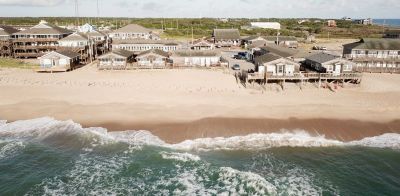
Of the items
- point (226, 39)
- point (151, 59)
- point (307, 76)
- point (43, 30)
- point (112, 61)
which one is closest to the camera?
point (307, 76)

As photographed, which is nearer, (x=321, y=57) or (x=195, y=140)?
(x=195, y=140)

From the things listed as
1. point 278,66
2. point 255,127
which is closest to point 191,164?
point 255,127

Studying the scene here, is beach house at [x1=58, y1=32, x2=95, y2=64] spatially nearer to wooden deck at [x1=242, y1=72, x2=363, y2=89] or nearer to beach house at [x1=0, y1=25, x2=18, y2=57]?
beach house at [x1=0, y1=25, x2=18, y2=57]

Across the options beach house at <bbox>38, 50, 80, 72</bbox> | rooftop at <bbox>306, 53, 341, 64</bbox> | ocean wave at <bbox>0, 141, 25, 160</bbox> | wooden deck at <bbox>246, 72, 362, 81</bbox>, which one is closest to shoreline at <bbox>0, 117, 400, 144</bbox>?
ocean wave at <bbox>0, 141, 25, 160</bbox>

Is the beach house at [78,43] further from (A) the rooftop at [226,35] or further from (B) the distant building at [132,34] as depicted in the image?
(A) the rooftop at [226,35]

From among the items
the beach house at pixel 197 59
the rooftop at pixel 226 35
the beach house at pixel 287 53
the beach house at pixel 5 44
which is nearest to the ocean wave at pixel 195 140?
the beach house at pixel 287 53

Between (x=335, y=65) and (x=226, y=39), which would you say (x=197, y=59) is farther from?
(x=226, y=39)

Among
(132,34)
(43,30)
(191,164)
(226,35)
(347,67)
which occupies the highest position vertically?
(43,30)
